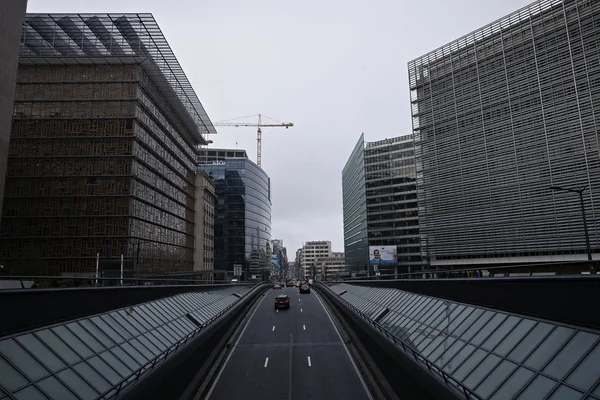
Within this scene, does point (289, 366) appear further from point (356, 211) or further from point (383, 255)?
point (356, 211)

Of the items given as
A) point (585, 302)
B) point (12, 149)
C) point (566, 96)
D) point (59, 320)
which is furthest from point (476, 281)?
point (12, 149)

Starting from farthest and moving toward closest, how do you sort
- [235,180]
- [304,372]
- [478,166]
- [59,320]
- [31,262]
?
[235,180] → [478,166] → [31,262] → [304,372] → [59,320]

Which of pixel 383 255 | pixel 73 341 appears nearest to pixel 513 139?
pixel 383 255

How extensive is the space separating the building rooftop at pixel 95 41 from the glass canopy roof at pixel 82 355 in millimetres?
47971

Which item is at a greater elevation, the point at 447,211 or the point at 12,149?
the point at 12,149

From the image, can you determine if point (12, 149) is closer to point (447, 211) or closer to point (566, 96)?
point (447, 211)

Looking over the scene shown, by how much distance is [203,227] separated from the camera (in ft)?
309

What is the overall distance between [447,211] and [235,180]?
91.2 metres

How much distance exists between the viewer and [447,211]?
64312 millimetres

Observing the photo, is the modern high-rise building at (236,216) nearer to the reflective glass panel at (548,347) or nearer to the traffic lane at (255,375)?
the traffic lane at (255,375)

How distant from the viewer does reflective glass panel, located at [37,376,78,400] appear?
9.92 meters

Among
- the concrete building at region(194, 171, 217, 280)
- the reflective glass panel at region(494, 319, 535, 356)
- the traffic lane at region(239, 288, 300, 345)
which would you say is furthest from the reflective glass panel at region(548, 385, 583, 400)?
→ the concrete building at region(194, 171, 217, 280)

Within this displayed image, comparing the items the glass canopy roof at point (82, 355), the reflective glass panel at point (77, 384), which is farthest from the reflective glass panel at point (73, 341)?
the reflective glass panel at point (77, 384)

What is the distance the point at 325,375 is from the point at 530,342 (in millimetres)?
12761
